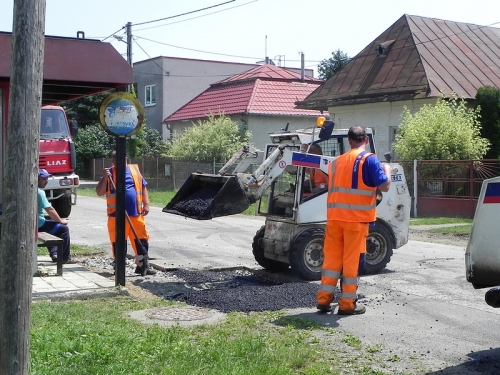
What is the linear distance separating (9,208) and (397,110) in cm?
2368

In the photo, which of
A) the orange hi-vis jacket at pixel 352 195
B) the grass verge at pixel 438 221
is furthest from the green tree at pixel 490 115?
the orange hi-vis jacket at pixel 352 195

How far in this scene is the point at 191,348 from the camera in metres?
5.96

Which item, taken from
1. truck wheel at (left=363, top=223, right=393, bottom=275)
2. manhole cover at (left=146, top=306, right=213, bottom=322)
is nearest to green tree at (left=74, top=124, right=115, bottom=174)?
truck wheel at (left=363, top=223, right=393, bottom=275)

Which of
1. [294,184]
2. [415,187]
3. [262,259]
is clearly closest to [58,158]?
[262,259]

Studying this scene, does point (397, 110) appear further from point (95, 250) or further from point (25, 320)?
point (25, 320)

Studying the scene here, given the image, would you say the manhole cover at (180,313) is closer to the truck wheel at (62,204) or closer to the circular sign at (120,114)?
the circular sign at (120,114)

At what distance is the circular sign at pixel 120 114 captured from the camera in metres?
8.83

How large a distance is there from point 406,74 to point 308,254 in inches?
694

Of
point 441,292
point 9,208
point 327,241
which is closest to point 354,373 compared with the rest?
point 327,241

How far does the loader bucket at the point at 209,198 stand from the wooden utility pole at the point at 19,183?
5.19m

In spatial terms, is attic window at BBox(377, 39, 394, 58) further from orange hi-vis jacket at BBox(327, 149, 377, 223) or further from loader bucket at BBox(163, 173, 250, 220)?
orange hi-vis jacket at BBox(327, 149, 377, 223)

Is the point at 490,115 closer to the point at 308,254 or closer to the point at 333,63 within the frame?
the point at 308,254

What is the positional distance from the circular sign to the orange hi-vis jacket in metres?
2.76

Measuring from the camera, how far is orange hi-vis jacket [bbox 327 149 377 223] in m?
7.51
